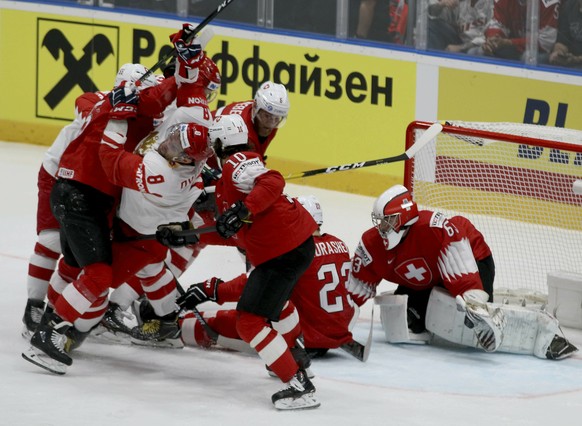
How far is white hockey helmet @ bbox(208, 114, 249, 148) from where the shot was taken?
5.24m

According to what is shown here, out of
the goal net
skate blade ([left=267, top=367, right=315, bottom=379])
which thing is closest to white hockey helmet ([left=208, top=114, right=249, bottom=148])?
skate blade ([left=267, top=367, right=315, bottom=379])

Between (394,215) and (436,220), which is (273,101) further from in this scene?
(436,220)

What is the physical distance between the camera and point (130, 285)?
5852mm

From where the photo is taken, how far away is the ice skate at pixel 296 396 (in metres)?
4.93

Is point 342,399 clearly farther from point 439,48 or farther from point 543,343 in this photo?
point 439,48

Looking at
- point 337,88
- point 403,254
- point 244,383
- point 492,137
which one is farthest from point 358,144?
point 244,383

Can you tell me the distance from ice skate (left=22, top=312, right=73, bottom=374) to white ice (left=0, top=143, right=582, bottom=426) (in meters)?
0.05

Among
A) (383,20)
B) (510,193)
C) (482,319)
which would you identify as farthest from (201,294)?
(383,20)

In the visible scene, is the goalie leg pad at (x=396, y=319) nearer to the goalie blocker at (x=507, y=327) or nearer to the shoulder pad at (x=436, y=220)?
the goalie blocker at (x=507, y=327)

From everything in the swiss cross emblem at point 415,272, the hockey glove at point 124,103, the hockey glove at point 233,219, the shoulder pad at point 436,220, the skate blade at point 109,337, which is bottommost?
the skate blade at point 109,337

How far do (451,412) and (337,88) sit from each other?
161 inches

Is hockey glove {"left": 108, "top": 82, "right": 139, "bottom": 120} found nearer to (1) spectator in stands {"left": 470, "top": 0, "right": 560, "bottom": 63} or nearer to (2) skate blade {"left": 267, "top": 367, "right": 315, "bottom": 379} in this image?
(2) skate blade {"left": 267, "top": 367, "right": 315, "bottom": 379}

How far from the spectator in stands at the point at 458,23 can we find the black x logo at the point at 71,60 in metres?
2.49

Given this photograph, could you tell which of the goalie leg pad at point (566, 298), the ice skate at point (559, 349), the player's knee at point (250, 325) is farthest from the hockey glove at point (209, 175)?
the ice skate at point (559, 349)
